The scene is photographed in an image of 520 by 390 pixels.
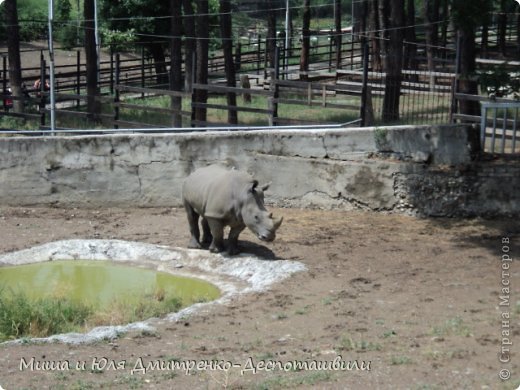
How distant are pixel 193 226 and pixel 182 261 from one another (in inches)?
21.0

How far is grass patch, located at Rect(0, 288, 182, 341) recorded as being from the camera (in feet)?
32.2

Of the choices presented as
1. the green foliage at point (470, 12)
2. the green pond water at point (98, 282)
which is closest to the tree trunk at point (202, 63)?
the green pond water at point (98, 282)

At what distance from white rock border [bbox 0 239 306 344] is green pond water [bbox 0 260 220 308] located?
14 centimetres

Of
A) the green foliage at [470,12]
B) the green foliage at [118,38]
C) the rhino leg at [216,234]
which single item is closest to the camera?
the rhino leg at [216,234]

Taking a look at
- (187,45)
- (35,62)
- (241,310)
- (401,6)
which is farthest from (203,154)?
(35,62)

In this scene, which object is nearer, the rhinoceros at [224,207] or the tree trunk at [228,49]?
the rhinoceros at [224,207]

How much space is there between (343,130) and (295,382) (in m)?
8.32

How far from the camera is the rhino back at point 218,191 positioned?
480 inches

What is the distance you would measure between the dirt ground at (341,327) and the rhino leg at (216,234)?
0.45 m

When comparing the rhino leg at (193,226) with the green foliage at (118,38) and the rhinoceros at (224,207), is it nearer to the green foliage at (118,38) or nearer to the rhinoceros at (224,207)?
the rhinoceros at (224,207)

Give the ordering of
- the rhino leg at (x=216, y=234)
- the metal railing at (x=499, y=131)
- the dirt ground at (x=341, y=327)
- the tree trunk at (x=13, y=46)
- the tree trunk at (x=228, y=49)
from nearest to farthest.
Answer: the dirt ground at (x=341, y=327), the rhino leg at (x=216, y=234), the metal railing at (x=499, y=131), the tree trunk at (x=13, y=46), the tree trunk at (x=228, y=49)

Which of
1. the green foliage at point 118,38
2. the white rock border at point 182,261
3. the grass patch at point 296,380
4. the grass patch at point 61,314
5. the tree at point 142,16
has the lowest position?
the white rock border at point 182,261

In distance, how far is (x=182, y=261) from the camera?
1300 cm

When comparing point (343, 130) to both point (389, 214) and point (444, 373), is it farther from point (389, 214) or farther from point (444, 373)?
point (444, 373)
